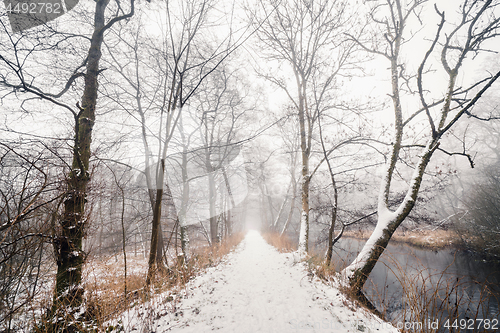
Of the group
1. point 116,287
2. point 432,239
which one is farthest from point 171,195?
point 432,239

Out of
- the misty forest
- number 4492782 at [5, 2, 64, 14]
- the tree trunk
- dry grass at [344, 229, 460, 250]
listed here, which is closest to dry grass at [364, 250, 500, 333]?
the misty forest

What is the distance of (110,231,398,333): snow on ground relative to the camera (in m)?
2.48

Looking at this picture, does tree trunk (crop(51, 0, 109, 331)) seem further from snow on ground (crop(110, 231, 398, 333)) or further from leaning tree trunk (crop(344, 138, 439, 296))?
leaning tree trunk (crop(344, 138, 439, 296))

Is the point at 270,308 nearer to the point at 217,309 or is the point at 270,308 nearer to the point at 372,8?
the point at 217,309

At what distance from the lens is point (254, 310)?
298 cm

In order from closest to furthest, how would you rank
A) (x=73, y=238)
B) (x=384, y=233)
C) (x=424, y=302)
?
(x=424, y=302)
(x=73, y=238)
(x=384, y=233)

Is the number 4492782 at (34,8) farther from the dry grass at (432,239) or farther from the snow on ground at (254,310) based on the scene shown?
the dry grass at (432,239)

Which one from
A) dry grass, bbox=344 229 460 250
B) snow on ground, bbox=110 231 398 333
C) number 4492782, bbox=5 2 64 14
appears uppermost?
number 4492782, bbox=5 2 64 14

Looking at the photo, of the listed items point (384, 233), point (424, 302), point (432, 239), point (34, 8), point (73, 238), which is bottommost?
point (432, 239)

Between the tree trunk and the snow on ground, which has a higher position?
the tree trunk

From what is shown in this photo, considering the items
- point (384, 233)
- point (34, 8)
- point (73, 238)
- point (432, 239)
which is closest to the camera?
point (73, 238)

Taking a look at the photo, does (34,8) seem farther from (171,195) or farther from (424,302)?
(424,302)

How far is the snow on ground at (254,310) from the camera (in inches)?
97.5

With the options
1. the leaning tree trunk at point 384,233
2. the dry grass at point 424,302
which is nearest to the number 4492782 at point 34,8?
the dry grass at point 424,302
